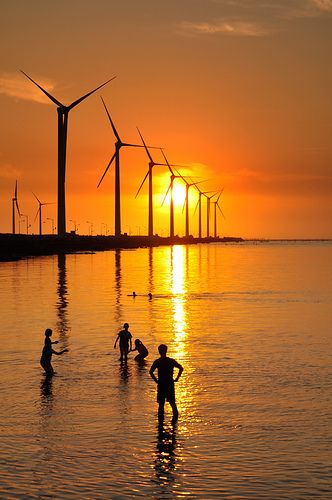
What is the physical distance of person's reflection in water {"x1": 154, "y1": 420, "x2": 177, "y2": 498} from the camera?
21703mm

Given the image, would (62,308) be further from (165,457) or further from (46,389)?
(165,457)

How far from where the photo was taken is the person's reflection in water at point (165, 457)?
21703 millimetres

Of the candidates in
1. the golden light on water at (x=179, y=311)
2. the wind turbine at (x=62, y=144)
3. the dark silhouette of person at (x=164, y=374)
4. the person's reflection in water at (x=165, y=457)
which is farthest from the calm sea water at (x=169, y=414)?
the wind turbine at (x=62, y=144)

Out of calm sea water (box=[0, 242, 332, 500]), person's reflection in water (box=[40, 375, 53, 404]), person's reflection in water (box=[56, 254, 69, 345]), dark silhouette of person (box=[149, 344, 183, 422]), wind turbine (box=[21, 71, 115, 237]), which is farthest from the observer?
wind turbine (box=[21, 71, 115, 237])

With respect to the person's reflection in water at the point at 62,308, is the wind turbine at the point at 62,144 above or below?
above

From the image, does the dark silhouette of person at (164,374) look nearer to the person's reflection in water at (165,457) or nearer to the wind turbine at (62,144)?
the person's reflection in water at (165,457)

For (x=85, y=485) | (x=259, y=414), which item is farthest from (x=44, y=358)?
(x=85, y=485)

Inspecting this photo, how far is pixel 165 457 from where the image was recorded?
78.9 feet

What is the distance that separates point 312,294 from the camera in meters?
98.9

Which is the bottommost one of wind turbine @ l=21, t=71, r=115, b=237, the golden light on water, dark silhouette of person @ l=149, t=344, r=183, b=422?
the golden light on water

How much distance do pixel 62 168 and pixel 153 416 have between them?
151 meters

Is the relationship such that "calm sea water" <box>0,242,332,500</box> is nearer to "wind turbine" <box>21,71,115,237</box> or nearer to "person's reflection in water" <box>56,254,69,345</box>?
"person's reflection in water" <box>56,254,69,345</box>

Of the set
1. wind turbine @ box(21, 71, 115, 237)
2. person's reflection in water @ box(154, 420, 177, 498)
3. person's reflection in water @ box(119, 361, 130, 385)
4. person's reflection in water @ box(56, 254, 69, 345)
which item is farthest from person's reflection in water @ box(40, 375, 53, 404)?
wind turbine @ box(21, 71, 115, 237)

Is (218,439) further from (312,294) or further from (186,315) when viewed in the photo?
(312,294)
